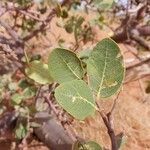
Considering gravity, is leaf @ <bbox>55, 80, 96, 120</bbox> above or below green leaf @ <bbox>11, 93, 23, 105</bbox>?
A: above

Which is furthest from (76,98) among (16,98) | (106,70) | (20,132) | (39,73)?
(20,132)

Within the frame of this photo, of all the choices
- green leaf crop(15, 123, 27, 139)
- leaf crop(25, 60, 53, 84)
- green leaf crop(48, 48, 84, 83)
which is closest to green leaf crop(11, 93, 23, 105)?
green leaf crop(15, 123, 27, 139)

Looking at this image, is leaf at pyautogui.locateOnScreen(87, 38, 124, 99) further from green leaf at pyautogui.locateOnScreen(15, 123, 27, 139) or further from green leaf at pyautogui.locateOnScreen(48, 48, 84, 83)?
green leaf at pyautogui.locateOnScreen(15, 123, 27, 139)

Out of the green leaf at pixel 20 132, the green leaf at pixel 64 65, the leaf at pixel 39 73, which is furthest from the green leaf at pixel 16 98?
the green leaf at pixel 64 65

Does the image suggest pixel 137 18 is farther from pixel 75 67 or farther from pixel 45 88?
pixel 75 67

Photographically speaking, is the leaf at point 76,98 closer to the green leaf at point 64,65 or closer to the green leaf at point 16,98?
the green leaf at point 64,65
